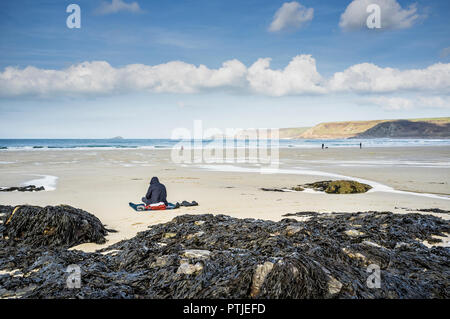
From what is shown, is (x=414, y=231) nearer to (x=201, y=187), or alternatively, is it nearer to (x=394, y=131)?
(x=201, y=187)

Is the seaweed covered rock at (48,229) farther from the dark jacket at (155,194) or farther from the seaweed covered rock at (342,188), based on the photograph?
the seaweed covered rock at (342,188)

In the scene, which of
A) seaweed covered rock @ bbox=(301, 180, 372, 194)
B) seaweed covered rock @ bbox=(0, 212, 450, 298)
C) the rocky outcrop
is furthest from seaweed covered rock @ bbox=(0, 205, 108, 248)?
the rocky outcrop

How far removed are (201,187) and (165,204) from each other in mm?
4107

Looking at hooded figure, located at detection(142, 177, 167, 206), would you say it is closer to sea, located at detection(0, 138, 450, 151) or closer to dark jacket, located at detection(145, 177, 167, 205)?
dark jacket, located at detection(145, 177, 167, 205)

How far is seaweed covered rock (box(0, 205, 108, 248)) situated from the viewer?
5.15m

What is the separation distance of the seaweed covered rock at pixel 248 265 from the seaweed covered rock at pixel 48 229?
336 mm

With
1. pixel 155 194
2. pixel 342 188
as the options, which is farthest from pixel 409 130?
pixel 155 194

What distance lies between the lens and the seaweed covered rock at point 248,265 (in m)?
2.69

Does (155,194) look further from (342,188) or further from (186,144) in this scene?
(186,144)

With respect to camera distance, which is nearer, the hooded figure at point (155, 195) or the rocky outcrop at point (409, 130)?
the hooded figure at point (155, 195)

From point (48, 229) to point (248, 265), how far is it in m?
4.01

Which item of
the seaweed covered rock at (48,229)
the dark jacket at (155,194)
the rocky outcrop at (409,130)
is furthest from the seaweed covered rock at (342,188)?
the rocky outcrop at (409,130)

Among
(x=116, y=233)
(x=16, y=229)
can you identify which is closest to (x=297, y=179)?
(x=116, y=233)
